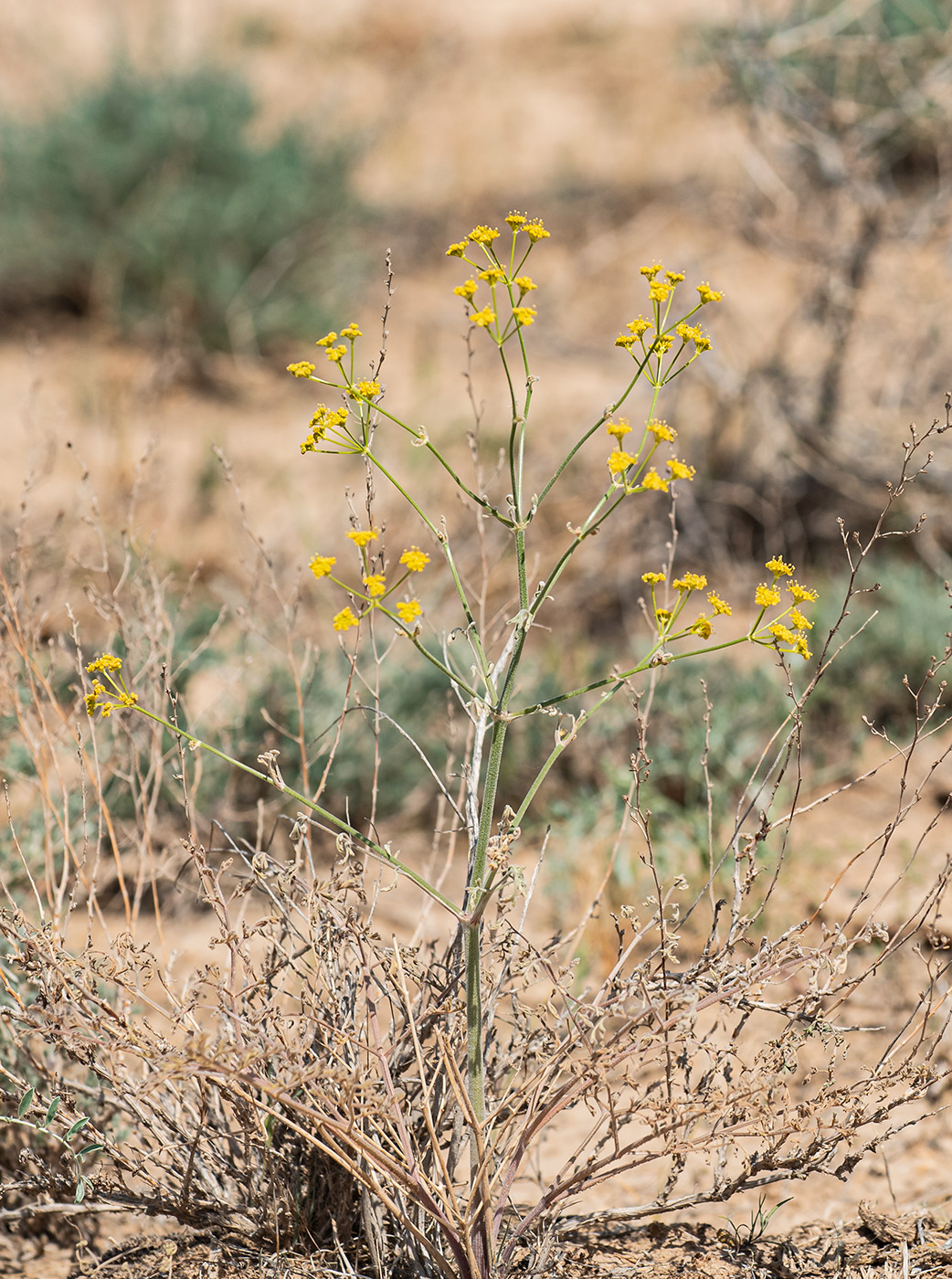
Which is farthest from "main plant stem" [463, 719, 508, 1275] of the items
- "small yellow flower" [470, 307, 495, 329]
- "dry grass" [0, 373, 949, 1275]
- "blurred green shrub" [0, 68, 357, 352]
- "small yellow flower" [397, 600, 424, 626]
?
"blurred green shrub" [0, 68, 357, 352]

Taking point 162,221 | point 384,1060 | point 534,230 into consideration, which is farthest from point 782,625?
point 162,221

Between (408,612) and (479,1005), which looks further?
(479,1005)

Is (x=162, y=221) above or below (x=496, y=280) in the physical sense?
above

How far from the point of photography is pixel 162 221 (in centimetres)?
575

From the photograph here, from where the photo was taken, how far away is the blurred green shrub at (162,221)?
19.1 ft

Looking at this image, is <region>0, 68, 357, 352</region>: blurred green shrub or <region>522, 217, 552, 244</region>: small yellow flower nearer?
<region>522, 217, 552, 244</region>: small yellow flower

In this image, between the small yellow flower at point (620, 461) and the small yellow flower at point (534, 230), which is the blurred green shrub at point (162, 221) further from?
the small yellow flower at point (620, 461)

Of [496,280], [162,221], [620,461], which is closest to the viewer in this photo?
Answer: [620,461]

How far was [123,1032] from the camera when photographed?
4.39ft

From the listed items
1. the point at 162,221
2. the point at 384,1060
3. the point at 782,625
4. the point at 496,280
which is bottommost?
the point at 384,1060

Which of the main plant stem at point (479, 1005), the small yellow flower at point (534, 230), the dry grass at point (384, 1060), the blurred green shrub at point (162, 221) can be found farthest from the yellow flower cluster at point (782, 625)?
the blurred green shrub at point (162, 221)

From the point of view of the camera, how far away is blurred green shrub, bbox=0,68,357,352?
5.82 m

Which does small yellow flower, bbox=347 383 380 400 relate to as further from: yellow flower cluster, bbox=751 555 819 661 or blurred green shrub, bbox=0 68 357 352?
blurred green shrub, bbox=0 68 357 352

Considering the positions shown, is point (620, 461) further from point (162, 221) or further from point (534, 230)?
point (162, 221)
